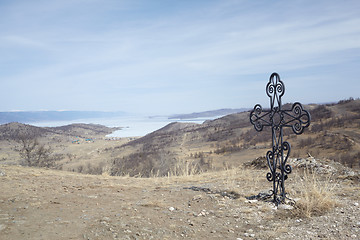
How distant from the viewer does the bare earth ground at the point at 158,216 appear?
3910 millimetres

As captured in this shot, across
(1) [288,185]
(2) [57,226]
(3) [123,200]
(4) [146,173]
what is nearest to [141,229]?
(2) [57,226]

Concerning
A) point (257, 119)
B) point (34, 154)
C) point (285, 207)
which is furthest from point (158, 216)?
point (34, 154)

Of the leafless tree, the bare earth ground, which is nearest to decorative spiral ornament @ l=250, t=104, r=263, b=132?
the bare earth ground

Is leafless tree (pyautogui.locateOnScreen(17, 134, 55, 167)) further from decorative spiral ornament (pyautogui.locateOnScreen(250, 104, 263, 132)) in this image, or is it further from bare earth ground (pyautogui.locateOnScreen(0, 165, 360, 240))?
decorative spiral ornament (pyautogui.locateOnScreen(250, 104, 263, 132))

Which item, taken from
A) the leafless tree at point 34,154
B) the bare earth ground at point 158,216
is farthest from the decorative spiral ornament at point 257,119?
the leafless tree at point 34,154

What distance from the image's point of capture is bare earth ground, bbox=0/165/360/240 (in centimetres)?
391

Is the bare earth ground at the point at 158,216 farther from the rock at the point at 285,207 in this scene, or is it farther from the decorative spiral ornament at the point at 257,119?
the decorative spiral ornament at the point at 257,119

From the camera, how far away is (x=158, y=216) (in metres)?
4.84

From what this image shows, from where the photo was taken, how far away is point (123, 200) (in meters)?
6.06

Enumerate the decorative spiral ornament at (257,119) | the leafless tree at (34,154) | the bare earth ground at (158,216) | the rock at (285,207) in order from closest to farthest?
the bare earth ground at (158,216)
the rock at (285,207)
the decorative spiral ornament at (257,119)
the leafless tree at (34,154)

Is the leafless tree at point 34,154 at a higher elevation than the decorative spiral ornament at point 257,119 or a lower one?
lower

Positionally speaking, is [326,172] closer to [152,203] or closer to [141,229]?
[152,203]

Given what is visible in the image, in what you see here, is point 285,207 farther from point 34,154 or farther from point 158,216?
point 34,154

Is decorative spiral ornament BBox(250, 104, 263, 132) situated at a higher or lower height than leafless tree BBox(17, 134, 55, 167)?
higher
